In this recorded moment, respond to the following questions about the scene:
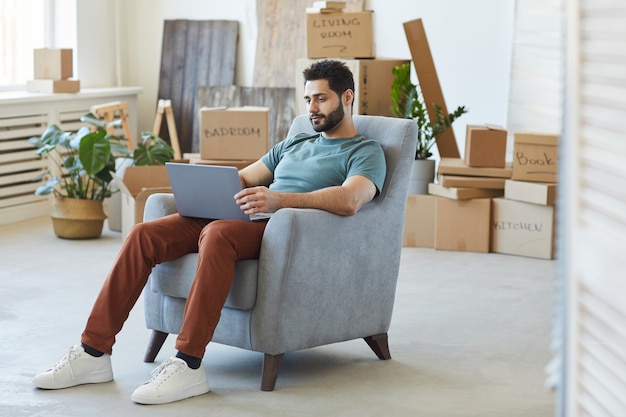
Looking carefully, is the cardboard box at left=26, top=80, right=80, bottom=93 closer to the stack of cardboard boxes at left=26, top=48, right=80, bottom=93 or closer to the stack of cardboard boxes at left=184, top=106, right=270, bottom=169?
the stack of cardboard boxes at left=26, top=48, right=80, bottom=93

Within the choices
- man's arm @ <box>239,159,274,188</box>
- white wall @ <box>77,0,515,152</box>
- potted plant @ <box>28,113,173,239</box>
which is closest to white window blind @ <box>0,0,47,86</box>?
white wall @ <box>77,0,515,152</box>

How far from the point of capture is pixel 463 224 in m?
5.57

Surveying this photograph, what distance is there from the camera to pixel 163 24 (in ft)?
25.6

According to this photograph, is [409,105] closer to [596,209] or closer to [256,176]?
[256,176]

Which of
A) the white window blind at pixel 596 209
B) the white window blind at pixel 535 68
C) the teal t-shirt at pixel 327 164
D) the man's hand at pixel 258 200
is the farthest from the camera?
the white window blind at pixel 535 68

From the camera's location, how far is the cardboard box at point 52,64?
6.66 metres

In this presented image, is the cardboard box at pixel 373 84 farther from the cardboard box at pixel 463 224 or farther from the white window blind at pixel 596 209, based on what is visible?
the white window blind at pixel 596 209

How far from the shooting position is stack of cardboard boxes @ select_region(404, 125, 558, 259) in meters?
5.37

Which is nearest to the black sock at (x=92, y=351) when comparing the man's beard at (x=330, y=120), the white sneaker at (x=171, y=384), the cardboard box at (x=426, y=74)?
the white sneaker at (x=171, y=384)

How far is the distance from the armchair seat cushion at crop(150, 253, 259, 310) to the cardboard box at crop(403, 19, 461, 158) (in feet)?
10.3

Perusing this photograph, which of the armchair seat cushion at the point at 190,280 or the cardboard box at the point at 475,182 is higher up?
the cardboard box at the point at 475,182


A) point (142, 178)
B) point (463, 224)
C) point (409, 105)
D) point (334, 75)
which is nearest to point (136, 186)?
point (142, 178)

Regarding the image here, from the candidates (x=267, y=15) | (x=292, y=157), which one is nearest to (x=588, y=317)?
(x=292, y=157)

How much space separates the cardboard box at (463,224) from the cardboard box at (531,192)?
0.44ft
